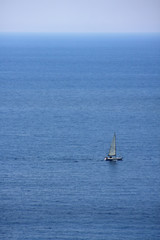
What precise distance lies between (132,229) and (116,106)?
63.8 m

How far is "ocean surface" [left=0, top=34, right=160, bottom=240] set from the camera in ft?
214

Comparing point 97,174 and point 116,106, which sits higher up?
point 116,106

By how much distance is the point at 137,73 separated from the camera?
19250 cm

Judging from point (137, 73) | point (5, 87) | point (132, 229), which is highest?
point (137, 73)

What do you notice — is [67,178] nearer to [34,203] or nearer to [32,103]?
[34,203]

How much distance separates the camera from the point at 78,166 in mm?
84062

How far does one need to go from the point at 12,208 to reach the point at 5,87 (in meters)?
89.4

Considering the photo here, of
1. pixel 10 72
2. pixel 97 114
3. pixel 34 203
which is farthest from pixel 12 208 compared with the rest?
pixel 10 72

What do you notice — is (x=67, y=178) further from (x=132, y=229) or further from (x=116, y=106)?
(x=116, y=106)

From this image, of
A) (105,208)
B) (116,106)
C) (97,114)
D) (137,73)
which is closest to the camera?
(105,208)

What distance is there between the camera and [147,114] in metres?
119

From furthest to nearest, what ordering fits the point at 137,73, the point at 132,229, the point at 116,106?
the point at 137,73, the point at 116,106, the point at 132,229

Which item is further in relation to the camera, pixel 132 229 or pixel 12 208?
pixel 12 208

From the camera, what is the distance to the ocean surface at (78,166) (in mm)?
65312
